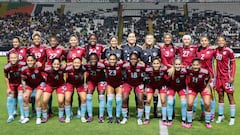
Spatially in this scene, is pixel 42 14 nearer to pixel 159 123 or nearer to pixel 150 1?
pixel 150 1

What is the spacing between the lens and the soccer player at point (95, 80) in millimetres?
7602

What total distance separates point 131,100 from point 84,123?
3.03 m

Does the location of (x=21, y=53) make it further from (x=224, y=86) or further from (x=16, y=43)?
(x=224, y=86)

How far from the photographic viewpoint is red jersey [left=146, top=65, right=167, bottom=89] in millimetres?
7422

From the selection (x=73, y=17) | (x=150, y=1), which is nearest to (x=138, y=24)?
(x=150, y=1)

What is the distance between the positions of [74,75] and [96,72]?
48 centimetres

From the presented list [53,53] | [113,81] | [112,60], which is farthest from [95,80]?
[53,53]

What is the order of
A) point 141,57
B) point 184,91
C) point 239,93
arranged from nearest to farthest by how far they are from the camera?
1. point 184,91
2. point 141,57
3. point 239,93

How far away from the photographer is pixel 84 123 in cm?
754

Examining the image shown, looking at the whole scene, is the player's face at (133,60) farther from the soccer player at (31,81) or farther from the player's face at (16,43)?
the player's face at (16,43)

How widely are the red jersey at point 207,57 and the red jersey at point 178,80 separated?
0.64 m

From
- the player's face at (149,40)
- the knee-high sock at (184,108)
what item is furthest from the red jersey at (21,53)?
the knee-high sock at (184,108)

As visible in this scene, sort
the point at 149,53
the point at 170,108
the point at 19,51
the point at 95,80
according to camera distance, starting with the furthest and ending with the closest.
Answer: the point at 19,51
the point at 149,53
the point at 95,80
the point at 170,108

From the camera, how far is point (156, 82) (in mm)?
7516
